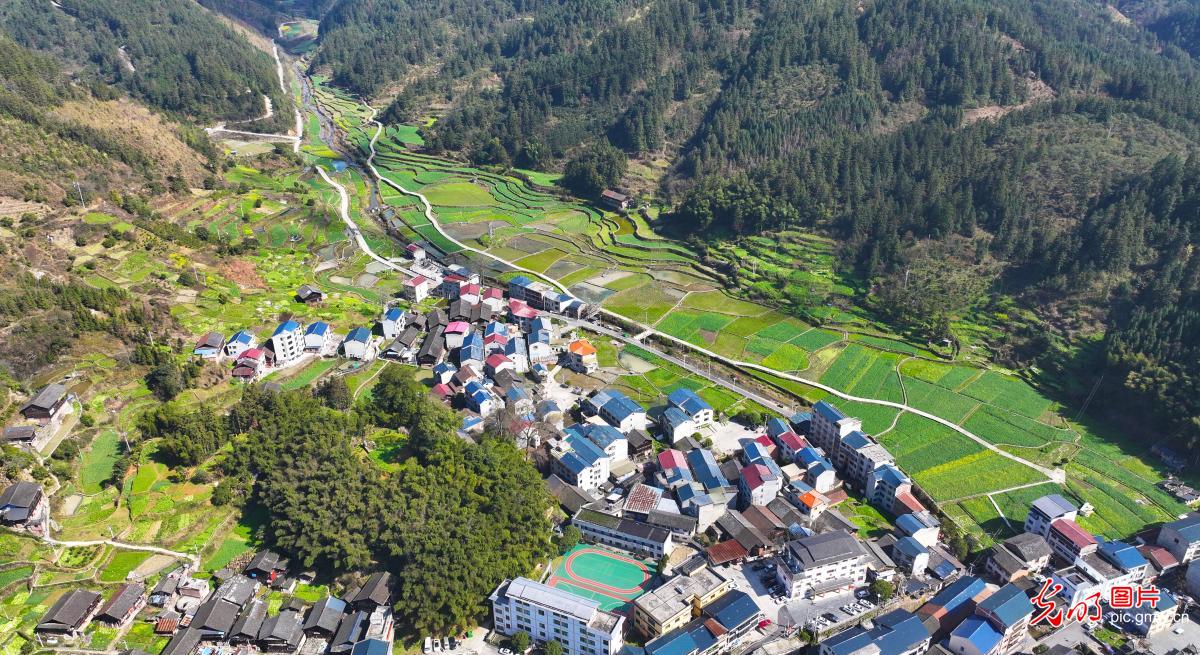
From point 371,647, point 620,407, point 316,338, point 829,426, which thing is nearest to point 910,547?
point 829,426

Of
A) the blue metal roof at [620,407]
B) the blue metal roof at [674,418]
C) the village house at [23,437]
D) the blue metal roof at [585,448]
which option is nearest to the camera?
the village house at [23,437]

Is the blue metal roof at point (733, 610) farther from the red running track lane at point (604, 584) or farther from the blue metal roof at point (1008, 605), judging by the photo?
the blue metal roof at point (1008, 605)

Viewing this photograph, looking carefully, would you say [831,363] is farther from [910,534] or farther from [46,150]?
[46,150]

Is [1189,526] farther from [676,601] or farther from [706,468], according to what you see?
[676,601]

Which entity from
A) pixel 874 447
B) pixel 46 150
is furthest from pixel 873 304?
pixel 46 150

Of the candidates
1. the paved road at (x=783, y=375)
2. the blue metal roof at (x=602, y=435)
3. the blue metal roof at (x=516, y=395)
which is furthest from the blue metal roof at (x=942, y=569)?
the blue metal roof at (x=516, y=395)

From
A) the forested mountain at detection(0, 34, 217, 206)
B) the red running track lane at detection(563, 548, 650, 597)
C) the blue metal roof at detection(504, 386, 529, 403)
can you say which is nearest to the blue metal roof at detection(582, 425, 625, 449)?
the blue metal roof at detection(504, 386, 529, 403)
